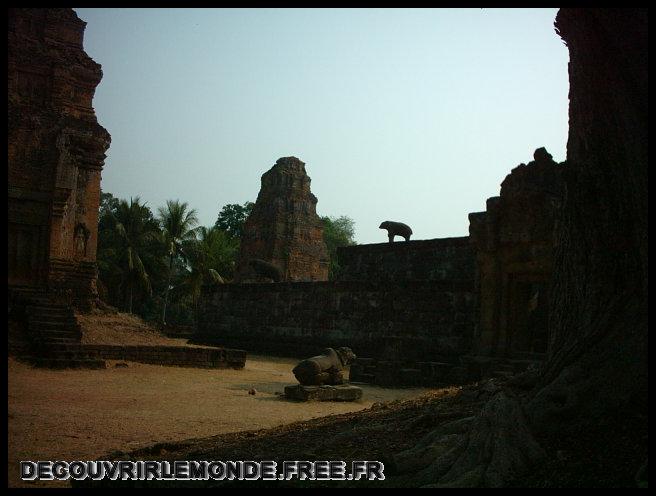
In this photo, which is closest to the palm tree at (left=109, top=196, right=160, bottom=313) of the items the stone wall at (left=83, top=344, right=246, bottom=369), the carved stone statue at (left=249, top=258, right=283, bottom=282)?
the carved stone statue at (left=249, top=258, right=283, bottom=282)

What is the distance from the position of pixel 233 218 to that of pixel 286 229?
2865 cm

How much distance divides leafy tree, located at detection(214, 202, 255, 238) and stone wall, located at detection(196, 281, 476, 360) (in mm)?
32193

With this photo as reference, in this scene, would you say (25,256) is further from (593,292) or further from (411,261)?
(593,292)

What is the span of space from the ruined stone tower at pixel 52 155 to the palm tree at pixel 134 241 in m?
19.4

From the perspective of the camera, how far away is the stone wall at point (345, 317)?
51.4ft

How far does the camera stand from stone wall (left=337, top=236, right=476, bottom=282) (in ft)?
67.6

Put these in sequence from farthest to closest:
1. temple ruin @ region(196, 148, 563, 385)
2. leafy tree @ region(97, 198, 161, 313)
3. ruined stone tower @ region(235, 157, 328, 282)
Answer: leafy tree @ region(97, 198, 161, 313) < ruined stone tower @ region(235, 157, 328, 282) < temple ruin @ region(196, 148, 563, 385)

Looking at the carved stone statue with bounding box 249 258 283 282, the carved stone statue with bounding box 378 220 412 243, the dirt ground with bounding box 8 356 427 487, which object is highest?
the carved stone statue with bounding box 378 220 412 243

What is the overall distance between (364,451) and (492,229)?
8545mm

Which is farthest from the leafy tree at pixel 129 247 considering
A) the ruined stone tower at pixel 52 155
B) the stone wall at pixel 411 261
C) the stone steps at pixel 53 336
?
the stone steps at pixel 53 336

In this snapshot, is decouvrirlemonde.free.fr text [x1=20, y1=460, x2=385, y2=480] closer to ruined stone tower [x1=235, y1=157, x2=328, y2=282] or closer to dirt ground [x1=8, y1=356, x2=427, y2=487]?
dirt ground [x1=8, y1=356, x2=427, y2=487]

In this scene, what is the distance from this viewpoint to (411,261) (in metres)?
22.4

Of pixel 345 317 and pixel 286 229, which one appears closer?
pixel 345 317

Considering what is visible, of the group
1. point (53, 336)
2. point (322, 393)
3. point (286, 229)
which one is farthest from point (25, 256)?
point (286, 229)
